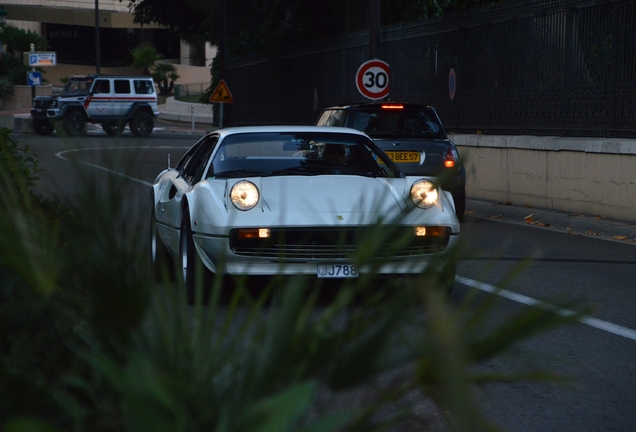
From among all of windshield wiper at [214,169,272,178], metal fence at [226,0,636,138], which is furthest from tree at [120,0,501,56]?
windshield wiper at [214,169,272,178]

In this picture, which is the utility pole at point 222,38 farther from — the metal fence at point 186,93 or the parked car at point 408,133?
the metal fence at point 186,93

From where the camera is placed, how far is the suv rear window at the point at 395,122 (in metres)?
13.3

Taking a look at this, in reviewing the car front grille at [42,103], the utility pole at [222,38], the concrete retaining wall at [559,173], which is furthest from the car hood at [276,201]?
the car front grille at [42,103]

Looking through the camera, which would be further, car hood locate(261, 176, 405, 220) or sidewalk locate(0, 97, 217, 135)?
sidewalk locate(0, 97, 217, 135)

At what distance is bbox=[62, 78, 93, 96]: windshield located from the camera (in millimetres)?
38031

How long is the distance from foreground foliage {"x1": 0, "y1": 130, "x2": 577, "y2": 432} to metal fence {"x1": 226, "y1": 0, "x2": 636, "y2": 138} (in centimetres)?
1176

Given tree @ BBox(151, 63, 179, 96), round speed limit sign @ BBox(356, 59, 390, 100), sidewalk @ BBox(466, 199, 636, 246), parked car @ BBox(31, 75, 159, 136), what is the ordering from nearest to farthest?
1. sidewalk @ BBox(466, 199, 636, 246)
2. round speed limit sign @ BBox(356, 59, 390, 100)
3. parked car @ BBox(31, 75, 159, 136)
4. tree @ BBox(151, 63, 179, 96)

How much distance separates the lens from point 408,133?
13.3 metres

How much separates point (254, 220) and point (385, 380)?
16.8 ft

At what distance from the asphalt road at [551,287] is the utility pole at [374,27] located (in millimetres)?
5631

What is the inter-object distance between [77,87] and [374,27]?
22033 mm

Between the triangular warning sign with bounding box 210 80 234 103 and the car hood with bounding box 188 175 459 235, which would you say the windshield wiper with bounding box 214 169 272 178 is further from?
the triangular warning sign with bounding box 210 80 234 103

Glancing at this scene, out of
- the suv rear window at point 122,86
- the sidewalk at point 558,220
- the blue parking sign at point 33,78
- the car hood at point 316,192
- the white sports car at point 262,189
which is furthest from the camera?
the blue parking sign at point 33,78

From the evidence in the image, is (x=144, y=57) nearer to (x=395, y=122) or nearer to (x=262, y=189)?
(x=395, y=122)
